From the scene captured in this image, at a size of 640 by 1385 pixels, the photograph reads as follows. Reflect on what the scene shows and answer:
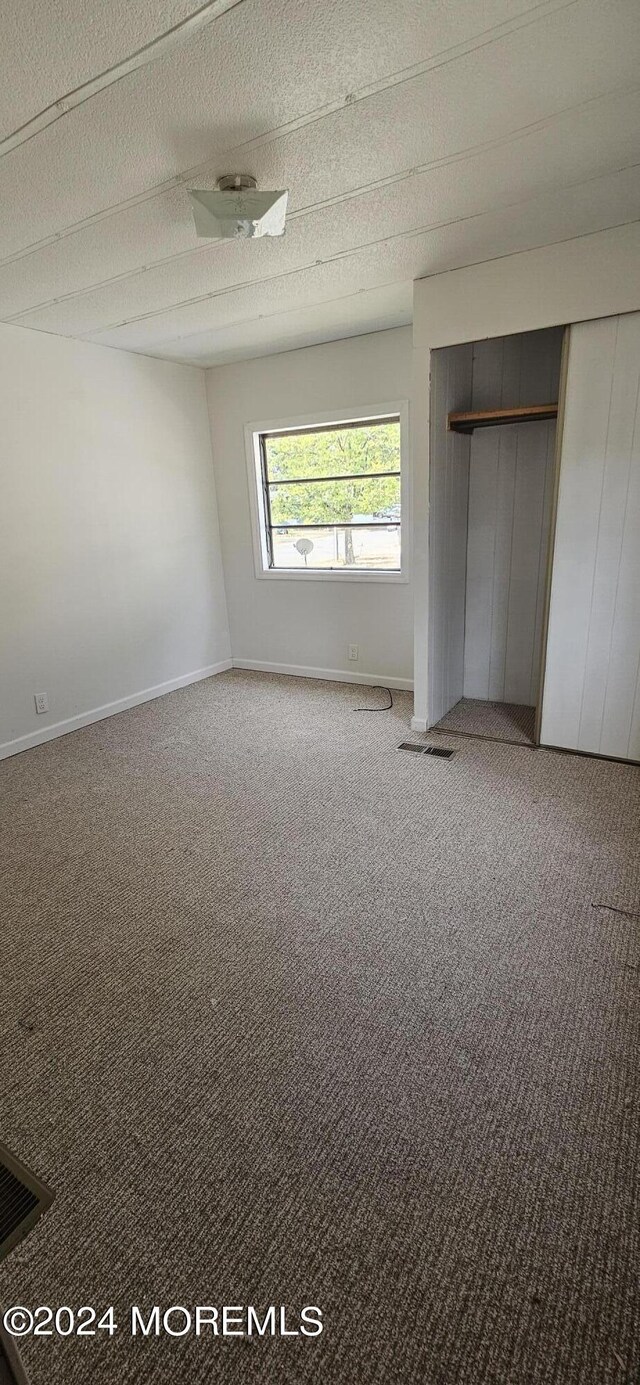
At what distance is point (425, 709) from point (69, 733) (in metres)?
2.36

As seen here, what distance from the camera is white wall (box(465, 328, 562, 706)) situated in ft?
11.9

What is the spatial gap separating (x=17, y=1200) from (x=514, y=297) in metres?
3.67

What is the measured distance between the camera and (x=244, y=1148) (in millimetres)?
1343

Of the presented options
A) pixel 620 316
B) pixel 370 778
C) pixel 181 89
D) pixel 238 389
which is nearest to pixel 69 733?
pixel 370 778

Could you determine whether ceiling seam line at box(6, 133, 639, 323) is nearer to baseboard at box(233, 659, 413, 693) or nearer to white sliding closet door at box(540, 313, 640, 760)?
white sliding closet door at box(540, 313, 640, 760)

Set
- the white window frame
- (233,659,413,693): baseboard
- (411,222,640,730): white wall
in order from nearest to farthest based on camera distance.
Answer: (411,222,640,730): white wall < the white window frame < (233,659,413,693): baseboard

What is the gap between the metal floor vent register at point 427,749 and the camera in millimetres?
3326

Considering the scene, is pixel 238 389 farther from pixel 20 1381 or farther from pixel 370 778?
pixel 20 1381

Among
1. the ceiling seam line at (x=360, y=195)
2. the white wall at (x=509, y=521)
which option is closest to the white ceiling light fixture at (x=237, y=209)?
the ceiling seam line at (x=360, y=195)

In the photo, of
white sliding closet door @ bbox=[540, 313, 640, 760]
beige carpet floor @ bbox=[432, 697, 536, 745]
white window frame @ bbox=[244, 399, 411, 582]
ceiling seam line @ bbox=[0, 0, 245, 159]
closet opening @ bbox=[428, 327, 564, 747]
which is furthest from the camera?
white window frame @ bbox=[244, 399, 411, 582]

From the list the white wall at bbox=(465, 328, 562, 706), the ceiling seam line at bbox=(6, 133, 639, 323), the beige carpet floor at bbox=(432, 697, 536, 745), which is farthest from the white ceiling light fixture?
the beige carpet floor at bbox=(432, 697, 536, 745)

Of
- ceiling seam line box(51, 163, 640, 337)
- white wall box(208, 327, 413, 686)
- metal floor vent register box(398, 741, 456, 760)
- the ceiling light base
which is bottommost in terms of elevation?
metal floor vent register box(398, 741, 456, 760)

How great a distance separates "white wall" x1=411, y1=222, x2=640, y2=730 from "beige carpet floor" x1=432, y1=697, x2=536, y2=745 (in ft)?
3.51

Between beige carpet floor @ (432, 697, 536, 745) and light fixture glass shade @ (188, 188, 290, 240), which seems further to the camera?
beige carpet floor @ (432, 697, 536, 745)
